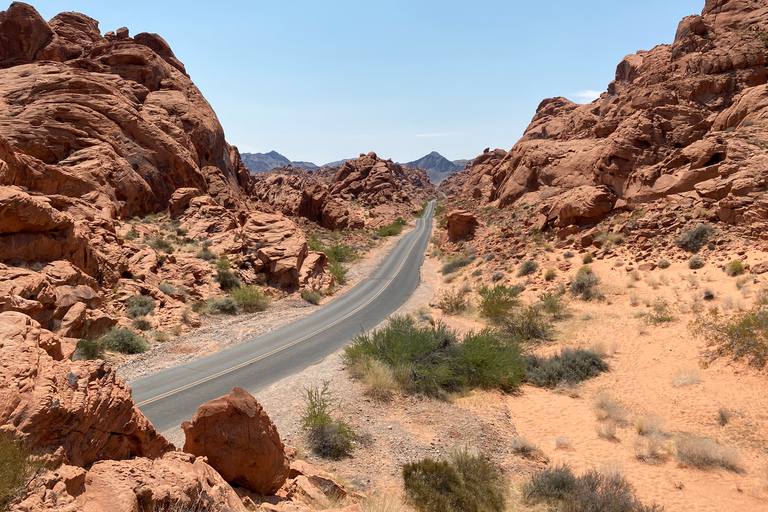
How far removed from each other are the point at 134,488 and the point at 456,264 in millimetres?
32473

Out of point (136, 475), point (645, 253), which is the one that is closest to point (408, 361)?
point (136, 475)

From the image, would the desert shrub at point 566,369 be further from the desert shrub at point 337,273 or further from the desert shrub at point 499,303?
the desert shrub at point 337,273

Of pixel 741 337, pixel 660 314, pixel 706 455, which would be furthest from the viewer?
pixel 660 314

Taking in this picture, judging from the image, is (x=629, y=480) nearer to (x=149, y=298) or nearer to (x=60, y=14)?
(x=149, y=298)

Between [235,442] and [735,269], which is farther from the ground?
[735,269]

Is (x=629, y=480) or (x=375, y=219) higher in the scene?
(x=375, y=219)

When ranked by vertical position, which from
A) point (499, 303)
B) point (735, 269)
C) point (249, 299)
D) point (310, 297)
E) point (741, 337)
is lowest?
point (310, 297)

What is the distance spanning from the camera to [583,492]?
25.0ft

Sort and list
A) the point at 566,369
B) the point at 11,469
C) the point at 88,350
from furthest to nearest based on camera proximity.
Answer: the point at 566,369 < the point at 88,350 < the point at 11,469

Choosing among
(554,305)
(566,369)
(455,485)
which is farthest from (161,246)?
(455,485)

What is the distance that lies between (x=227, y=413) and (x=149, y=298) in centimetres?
1618

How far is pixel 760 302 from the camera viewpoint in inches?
564

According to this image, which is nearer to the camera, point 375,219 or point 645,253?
point 645,253

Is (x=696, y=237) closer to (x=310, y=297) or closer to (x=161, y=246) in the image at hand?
(x=310, y=297)
